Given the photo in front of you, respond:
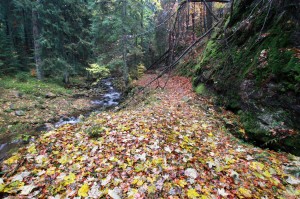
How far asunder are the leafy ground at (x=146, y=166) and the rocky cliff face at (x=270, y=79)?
590 mm

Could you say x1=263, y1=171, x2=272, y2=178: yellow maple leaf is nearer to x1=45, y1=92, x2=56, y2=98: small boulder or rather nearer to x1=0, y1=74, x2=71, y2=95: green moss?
x1=45, y1=92, x2=56, y2=98: small boulder

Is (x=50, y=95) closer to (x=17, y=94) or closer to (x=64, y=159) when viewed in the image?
(x=17, y=94)

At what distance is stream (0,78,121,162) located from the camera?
218 inches

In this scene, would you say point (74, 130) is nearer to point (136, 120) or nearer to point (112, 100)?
point (136, 120)

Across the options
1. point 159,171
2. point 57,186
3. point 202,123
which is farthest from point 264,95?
point 57,186

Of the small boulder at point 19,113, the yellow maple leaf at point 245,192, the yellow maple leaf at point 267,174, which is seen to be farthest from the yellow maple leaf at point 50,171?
the small boulder at point 19,113

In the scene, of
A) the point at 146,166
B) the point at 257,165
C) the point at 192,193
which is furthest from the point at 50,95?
the point at 257,165

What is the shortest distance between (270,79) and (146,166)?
13.5 feet

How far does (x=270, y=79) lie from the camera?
4.55m

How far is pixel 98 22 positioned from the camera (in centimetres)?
1324

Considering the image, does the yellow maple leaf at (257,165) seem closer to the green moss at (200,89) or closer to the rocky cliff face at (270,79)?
the rocky cliff face at (270,79)

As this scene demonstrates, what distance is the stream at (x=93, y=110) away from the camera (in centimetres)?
554

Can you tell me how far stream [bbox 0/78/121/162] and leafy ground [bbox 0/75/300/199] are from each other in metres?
2.21

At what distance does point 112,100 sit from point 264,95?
34.8 ft
